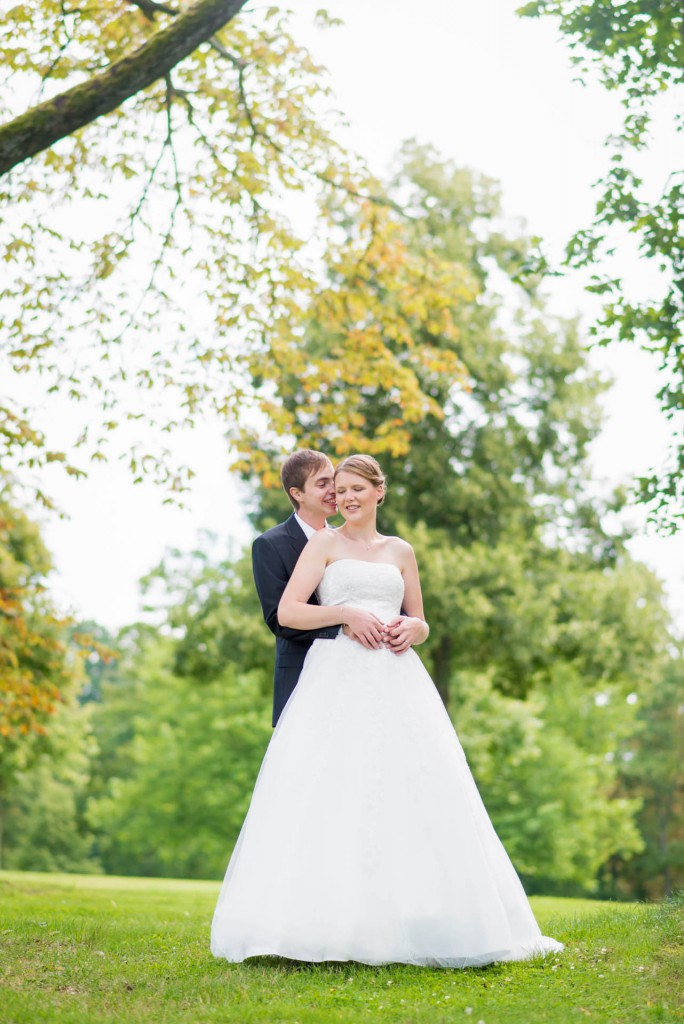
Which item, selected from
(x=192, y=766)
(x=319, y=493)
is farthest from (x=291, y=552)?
(x=192, y=766)

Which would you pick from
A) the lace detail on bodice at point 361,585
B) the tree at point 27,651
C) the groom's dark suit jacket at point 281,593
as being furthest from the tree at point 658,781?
the lace detail on bodice at point 361,585

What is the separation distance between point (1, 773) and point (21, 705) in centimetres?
1705

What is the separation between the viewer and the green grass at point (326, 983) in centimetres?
479

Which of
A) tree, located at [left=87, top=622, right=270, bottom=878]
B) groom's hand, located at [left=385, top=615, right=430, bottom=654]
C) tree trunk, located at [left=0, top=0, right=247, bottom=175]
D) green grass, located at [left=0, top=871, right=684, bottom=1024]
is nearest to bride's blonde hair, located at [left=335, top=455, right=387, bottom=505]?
groom's hand, located at [left=385, top=615, right=430, bottom=654]

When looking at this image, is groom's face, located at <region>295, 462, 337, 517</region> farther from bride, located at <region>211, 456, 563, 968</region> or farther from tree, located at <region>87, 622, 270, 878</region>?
tree, located at <region>87, 622, 270, 878</region>

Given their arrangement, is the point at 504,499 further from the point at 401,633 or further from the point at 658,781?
the point at 658,781

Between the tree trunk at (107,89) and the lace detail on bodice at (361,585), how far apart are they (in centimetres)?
379

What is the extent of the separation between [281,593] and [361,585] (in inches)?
24.6

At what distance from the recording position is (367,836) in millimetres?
5875

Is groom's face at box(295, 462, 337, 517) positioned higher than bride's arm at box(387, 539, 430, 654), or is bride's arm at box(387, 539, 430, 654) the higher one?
groom's face at box(295, 462, 337, 517)

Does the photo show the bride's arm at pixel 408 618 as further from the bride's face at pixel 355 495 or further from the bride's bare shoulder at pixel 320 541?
the bride's bare shoulder at pixel 320 541

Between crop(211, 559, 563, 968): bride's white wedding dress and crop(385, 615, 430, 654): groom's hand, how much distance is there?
0.07m

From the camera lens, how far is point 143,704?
4881 cm

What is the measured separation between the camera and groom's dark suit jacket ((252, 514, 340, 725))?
674 cm
